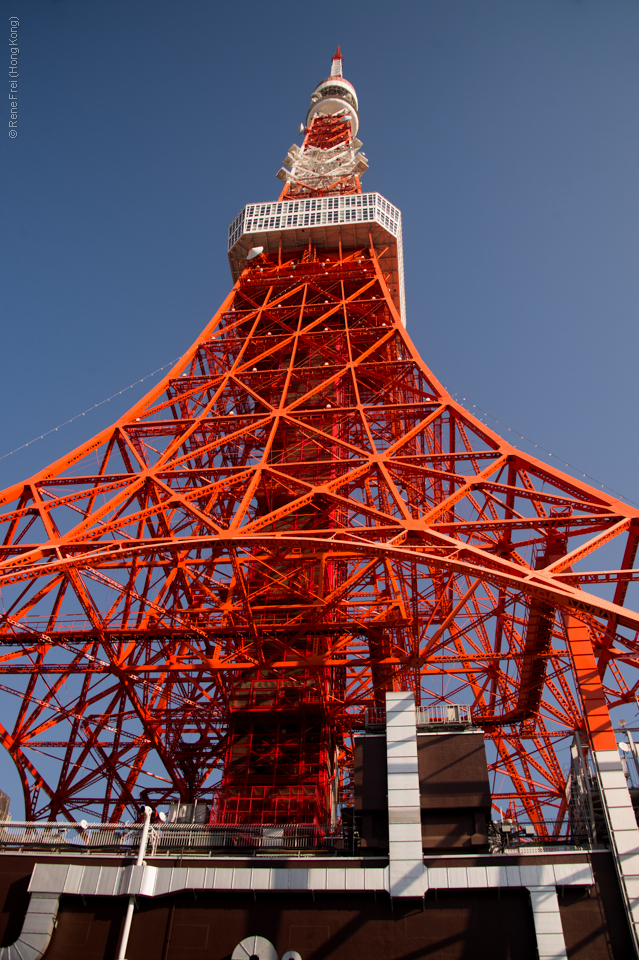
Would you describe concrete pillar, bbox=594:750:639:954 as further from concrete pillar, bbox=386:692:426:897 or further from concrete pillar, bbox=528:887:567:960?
concrete pillar, bbox=386:692:426:897

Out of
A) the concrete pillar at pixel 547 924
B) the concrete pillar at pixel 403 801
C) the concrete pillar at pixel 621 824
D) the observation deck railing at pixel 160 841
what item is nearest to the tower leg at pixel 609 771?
the concrete pillar at pixel 621 824

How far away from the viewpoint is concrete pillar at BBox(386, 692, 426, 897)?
1557 cm

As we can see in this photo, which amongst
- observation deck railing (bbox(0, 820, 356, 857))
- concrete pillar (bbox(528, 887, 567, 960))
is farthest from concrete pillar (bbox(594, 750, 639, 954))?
observation deck railing (bbox(0, 820, 356, 857))

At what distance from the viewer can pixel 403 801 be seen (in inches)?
651

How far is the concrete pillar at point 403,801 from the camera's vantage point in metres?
15.6

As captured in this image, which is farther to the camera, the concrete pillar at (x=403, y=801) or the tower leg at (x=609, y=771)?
the concrete pillar at (x=403, y=801)

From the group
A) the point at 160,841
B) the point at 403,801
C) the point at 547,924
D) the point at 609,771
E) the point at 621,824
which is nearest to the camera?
the point at 547,924

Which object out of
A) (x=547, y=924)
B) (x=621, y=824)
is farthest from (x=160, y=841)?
(x=621, y=824)

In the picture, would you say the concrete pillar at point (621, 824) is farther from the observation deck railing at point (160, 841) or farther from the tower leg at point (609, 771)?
the observation deck railing at point (160, 841)

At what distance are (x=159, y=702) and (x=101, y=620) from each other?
7.73 meters

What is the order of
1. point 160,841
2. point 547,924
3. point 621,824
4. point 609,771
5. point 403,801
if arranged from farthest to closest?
point 160,841
point 403,801
point 609,771
point 621,824
point 547,924

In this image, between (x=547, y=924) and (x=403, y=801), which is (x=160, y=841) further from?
(x=547, y=924)

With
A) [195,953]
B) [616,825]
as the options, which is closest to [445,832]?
[616,825]

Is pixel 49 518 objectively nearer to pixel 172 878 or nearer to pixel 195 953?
pixel 172 878
